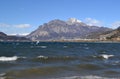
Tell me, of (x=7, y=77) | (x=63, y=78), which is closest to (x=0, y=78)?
(x=7, y=77)

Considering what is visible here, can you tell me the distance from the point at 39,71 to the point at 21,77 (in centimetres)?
531

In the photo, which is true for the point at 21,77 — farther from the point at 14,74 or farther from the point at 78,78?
the point at 78,78

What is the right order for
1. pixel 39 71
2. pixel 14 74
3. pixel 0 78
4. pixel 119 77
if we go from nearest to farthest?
pixel 0 78
pixel 119 77
pixel 14 74
pixel 39 71

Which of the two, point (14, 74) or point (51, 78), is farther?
A: point (14, 74)

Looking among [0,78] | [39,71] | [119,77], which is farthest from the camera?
[39,71]

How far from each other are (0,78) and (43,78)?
4011 mm

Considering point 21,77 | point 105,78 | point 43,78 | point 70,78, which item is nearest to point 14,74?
point 21,77

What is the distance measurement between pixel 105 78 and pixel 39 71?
29.3 feet

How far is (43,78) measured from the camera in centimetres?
2867

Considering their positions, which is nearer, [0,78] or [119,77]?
[0,78]

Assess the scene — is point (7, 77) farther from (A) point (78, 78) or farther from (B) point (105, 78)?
(B) point (105, 78)

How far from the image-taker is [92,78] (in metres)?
27.9

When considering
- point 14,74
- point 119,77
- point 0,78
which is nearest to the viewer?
point 0,78

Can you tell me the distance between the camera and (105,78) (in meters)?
28.4
